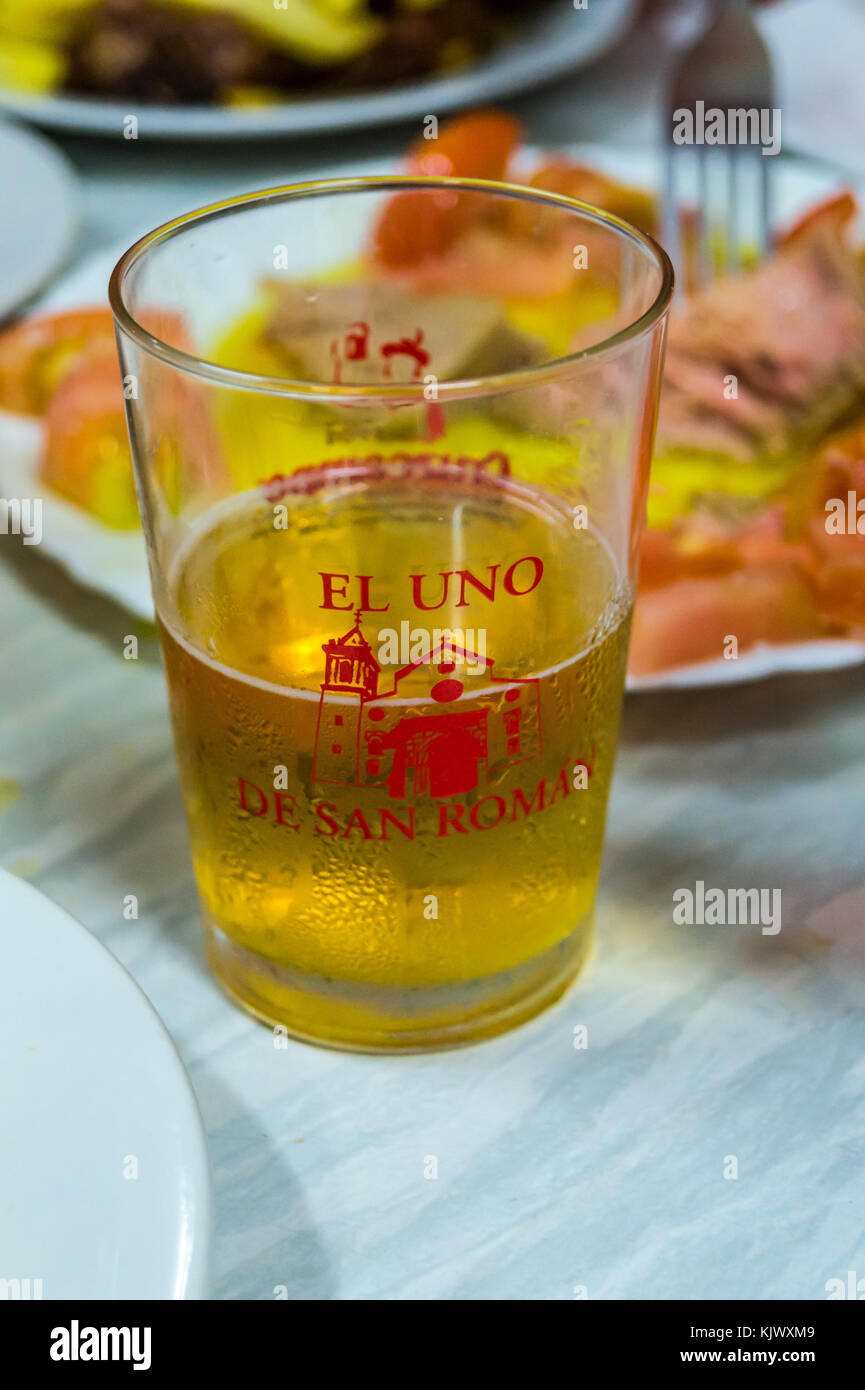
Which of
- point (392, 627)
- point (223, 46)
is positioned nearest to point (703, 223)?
point (223, 46)

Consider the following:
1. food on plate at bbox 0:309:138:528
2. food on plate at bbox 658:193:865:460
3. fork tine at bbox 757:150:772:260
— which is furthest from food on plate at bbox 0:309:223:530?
fork tine at bbox 757:150:772:260

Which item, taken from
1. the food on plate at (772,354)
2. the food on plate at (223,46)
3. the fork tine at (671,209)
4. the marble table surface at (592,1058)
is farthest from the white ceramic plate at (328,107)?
the marble table surface at (592,1058)

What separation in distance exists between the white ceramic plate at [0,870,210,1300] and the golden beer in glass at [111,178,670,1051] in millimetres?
80

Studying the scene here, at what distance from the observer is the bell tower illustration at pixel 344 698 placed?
42 centimetres

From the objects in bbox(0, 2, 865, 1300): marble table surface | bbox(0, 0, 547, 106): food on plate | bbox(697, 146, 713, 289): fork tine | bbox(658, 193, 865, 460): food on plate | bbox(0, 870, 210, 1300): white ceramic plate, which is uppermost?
bbox(0, 0, 547, 106): food on plate

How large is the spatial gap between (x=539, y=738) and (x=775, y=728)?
23cm

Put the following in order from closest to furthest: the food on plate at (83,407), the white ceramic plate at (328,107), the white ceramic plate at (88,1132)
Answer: the white ceramic plate at (88,1132)
the food on plate at (83,407)
the white ceramic plate at (328,107)

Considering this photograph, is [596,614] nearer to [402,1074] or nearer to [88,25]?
[402,1074]

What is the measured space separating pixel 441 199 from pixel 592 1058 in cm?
30

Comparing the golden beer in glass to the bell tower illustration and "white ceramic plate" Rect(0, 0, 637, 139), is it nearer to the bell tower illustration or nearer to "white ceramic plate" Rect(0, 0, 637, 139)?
the bell tower illustration

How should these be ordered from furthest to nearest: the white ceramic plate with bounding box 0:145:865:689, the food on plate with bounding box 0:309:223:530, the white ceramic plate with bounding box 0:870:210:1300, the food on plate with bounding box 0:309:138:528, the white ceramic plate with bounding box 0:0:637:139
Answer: the white ceramic plate with bounding box 0:0:637:139
the food on plate with bounding box 0:309:138:528
the white ceramic plate with bounding box 0:145:865:689
the food on plate with bounding box 0:309:223:530
the white ceramic plate with bounding box 0:870:210:1300

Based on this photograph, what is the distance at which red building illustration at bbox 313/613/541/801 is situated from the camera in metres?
0.42

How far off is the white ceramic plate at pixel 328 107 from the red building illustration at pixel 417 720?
0.81 m

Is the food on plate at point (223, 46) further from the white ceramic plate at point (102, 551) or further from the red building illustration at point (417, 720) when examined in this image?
the red building illustration at point (417, 720)
